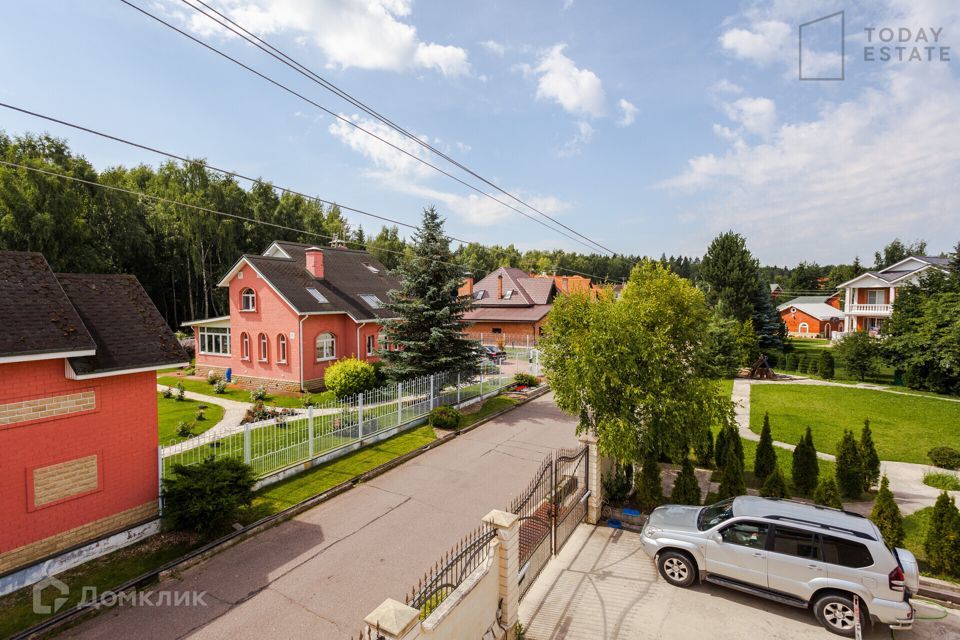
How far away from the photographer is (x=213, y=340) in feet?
87.1

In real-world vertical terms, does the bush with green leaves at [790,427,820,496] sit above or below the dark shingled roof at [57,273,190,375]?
below

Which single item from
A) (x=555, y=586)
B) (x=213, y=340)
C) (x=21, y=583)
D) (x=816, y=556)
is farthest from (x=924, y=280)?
(x=213, y=340)

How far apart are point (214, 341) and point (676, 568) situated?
26.7 metres

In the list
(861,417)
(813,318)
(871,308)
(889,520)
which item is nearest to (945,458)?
(861,417)

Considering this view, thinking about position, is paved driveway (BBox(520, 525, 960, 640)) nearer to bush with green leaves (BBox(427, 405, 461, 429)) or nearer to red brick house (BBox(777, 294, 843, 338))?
bush with green leaves (BBox(427, 405, 461, 429))

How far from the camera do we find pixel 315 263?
86.8 ft

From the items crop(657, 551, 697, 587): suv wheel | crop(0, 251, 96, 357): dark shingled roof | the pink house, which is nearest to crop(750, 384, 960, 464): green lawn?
crop(657, 551, 697, 587): suv wheel

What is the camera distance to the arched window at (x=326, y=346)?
77.4 ft

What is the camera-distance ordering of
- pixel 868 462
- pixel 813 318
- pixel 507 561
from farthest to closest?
pixel 813 318
pixel 868 462
pixel 507 561

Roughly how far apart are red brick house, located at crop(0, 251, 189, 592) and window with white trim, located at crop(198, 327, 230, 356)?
55.4ft

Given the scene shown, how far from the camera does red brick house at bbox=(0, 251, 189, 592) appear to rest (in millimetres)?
7668

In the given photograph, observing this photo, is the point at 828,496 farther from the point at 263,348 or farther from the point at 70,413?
the point at 263,348

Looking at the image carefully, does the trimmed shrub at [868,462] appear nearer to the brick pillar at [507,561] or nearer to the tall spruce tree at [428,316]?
the brick pillar at [507,561]

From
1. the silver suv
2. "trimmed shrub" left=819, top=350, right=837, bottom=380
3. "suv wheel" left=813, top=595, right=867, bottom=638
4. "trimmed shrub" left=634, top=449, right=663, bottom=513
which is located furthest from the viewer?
"trimmed shrub" left=819, top=350, right=837, bottom=380
